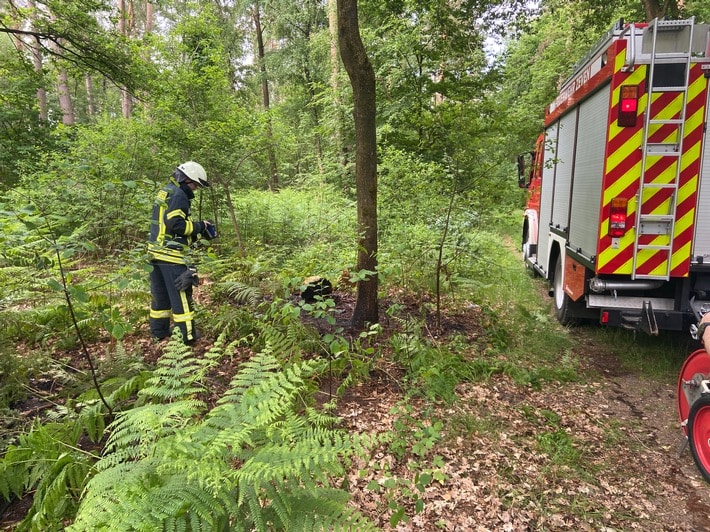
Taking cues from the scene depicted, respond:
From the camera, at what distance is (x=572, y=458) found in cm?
332

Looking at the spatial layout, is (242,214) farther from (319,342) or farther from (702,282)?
(702,282)

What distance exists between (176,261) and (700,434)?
5211 millimetres

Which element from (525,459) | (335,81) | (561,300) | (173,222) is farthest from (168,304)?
(335,81)

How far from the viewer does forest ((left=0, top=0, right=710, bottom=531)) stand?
2.16m

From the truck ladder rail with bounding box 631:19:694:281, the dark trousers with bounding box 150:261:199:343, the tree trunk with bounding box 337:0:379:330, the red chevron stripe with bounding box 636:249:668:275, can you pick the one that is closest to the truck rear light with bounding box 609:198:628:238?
the truck ladder rail with bounding box 631:19:694:281

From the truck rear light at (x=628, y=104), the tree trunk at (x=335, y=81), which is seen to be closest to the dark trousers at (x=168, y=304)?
the truck rear light at (x=628, y=104)

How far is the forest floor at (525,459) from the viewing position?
2.78m

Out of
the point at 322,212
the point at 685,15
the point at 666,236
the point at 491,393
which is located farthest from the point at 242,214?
the point at 685,15

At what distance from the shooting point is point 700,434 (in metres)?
3.20

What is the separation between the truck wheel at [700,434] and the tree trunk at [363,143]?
9.31 feet

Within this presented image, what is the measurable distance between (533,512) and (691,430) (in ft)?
4.81

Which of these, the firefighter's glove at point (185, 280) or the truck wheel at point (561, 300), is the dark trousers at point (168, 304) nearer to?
the firefighter's glove at point (185, 280)

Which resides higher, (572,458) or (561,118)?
(561,118)

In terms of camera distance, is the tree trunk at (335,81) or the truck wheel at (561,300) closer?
the truck wheel at (561,300)
